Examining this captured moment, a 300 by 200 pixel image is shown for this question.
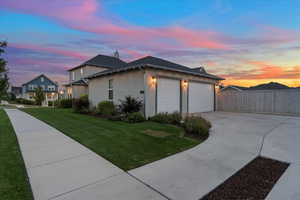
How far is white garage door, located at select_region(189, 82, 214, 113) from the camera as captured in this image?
11820 mm

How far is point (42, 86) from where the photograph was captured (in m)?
39.3

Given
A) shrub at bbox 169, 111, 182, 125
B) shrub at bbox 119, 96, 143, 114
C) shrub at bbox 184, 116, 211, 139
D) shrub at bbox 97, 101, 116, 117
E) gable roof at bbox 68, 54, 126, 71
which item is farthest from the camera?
gable roof at bbox 68, 54, 126, 71

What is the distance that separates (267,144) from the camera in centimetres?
462

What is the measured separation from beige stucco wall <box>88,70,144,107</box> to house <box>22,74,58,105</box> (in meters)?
29.1

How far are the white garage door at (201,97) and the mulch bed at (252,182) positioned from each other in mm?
8485

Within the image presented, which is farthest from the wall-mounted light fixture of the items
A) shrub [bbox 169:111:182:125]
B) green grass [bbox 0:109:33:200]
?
green grass [bbox 0:109:33:200]

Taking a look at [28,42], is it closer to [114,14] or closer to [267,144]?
[114,14]

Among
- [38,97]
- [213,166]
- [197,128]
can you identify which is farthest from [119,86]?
[38,97]

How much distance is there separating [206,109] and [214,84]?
260 cm

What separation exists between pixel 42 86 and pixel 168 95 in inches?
1666

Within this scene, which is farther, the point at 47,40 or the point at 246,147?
the point at 47,40

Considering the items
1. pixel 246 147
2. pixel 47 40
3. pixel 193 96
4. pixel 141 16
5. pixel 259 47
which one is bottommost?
pixel 246 147

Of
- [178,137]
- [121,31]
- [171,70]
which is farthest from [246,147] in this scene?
[121,31]

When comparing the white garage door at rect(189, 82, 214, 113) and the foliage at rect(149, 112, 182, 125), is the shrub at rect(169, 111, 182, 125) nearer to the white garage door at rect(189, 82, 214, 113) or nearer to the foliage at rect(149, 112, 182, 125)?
the foliage at rect(149, 112, 182, 125)
